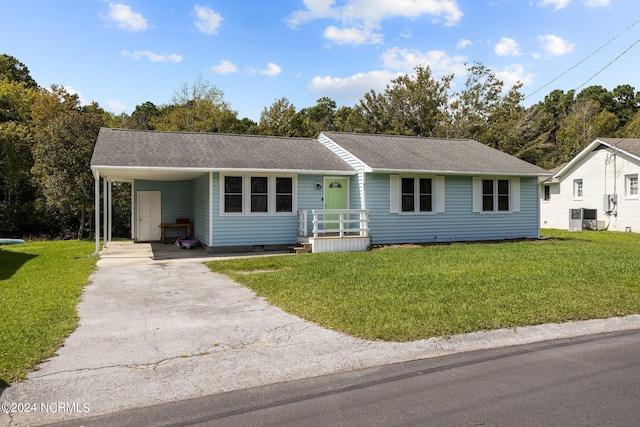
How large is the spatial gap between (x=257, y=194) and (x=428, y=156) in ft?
23.0

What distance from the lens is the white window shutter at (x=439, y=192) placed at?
1667 cm

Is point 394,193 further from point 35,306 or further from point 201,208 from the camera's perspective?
point 35,306

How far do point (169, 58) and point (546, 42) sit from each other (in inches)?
674

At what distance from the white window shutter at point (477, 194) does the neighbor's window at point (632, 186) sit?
33.6 feet

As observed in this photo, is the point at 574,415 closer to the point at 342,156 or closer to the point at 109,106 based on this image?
the point at 342,156

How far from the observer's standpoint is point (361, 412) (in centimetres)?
361

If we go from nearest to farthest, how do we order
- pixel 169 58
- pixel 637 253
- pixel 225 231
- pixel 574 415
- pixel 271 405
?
1. pixel 574 415
2. pixel 271 405
3. pixel 637 253
4. pixel 225 231
5. pixel 169 58

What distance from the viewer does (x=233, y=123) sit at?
40.7 meters

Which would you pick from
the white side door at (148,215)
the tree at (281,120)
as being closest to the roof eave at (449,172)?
the white side door at (148,215)

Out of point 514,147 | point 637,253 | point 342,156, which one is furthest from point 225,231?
point 514,147

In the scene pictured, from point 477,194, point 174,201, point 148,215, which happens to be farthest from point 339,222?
point 148,215

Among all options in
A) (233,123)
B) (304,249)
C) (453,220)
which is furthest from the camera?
(233,123)

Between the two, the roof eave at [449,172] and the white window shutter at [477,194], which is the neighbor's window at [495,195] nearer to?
the white window shutter at [477,194]

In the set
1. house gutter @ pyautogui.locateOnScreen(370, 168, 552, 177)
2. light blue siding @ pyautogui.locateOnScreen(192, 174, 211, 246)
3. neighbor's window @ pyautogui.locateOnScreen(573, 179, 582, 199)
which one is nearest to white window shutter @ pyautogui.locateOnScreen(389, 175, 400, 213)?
house gutter @ pyautogui.locateOnScreen(370, 168, 552, 177)
